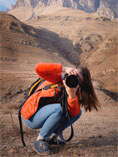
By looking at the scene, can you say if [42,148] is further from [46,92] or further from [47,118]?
[46,92]

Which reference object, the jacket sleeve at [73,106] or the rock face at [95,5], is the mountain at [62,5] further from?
the jacket sleeve at [73,106]

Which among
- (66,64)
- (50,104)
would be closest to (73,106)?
(50,104)

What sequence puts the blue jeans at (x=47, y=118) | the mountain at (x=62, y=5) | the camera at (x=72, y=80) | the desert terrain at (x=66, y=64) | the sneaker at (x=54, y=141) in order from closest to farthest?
the camera at (x=72, y=80) < the blue jeans at (x=47, y=118) < the sneaker at (x=54, y=141) < the desert terrain at (x=66, y=64) < the mountain at (x=62, y=5)

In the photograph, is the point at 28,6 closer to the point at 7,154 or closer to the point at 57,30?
the point at 57,30

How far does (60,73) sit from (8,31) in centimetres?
3258

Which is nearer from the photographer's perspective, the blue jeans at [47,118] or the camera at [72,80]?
the camera at [72,80]

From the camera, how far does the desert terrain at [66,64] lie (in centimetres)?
269

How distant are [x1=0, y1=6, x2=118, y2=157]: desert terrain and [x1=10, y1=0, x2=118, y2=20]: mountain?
183 ft

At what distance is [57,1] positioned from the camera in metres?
118

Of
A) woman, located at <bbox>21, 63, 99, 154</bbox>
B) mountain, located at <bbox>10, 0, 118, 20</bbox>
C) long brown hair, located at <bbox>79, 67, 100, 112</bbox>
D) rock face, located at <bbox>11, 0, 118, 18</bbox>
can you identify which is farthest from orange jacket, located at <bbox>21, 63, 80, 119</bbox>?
rock face, located at <bbox>11, 0, 118, 18</bbox>

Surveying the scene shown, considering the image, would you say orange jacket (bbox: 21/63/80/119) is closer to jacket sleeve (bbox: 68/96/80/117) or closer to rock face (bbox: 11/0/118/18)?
jacket sleeve (bbox: 68/96/80/117)

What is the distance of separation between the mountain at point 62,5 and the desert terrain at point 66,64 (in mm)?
55724

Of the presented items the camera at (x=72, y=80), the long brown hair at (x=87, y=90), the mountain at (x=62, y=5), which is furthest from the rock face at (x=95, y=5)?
the camera at (x=72, y=80)

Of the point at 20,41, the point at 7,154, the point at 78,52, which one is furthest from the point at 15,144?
the point at 78,52
